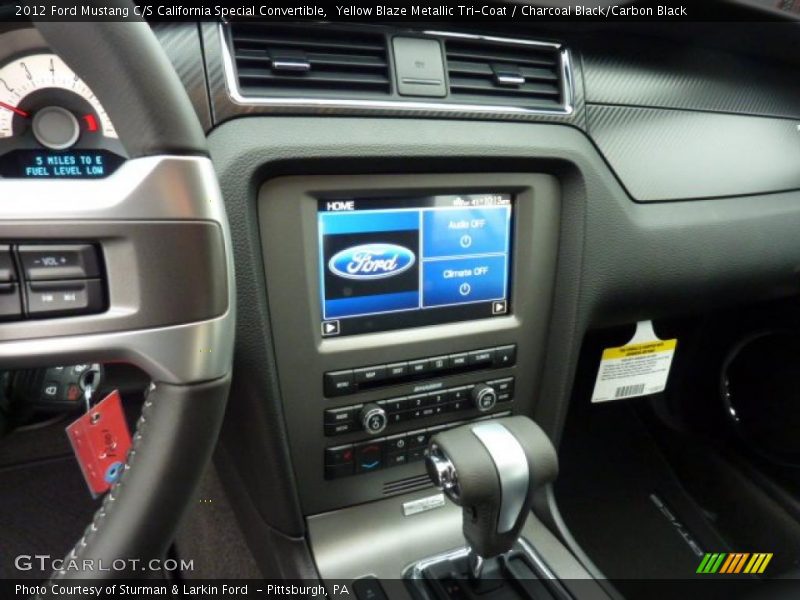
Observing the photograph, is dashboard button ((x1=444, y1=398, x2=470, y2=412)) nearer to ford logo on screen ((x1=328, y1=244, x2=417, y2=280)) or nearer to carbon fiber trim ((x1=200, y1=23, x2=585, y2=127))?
ford logo on screen ((x1=328, y1=244, x2=417, y2=280))

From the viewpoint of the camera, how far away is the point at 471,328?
0.84 m

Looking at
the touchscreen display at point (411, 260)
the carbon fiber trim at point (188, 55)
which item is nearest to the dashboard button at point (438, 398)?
the touchscreen display at point (411, 260)

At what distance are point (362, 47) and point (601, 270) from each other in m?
0.45

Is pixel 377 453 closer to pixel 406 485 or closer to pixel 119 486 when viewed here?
pixel 406 485

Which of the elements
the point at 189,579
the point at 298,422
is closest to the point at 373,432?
the point at 298,422

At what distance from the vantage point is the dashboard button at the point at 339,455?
2.67 ft

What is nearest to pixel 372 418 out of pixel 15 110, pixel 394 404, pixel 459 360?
pixel 394 404

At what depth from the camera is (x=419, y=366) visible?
0.81m

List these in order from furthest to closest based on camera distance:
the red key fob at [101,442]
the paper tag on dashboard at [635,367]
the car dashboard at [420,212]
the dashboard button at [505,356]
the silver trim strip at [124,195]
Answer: the paper tag on dashboard at [635,367] → the dashboard button at [505,356] → the car dashboard at [420,212] → the red key fob at [101,442] → the silver trim strip at [124,195]

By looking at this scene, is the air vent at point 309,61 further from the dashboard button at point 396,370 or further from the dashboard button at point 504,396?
the dashboard button at point 504,396

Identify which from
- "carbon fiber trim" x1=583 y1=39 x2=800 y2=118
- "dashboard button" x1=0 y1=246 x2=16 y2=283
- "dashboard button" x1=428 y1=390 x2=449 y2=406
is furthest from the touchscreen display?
"dashboard button" x1=0 y1=246 x2=16 y2=283

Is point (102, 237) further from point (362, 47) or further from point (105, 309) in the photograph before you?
point (362, 47)

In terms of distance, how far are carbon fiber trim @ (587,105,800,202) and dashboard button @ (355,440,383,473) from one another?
51cm

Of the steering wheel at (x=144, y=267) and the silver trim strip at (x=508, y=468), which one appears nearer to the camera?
the steering wheel at (x=144, y=267)
